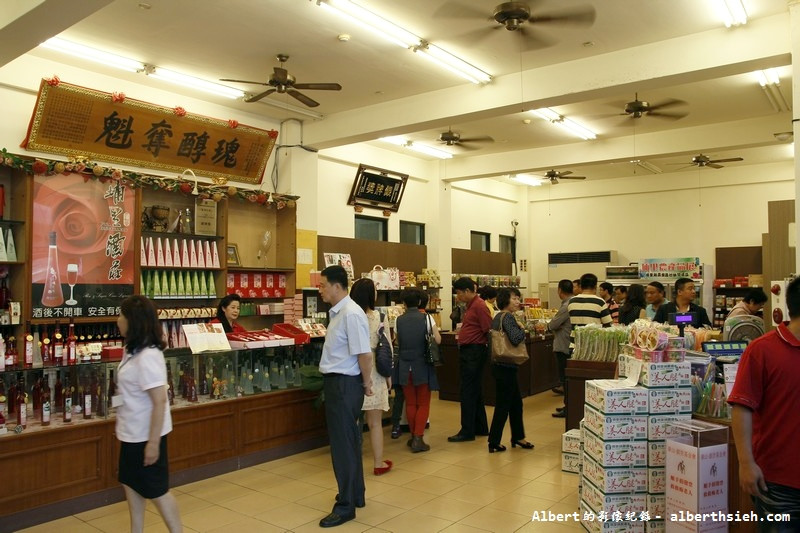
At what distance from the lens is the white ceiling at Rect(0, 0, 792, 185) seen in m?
5.47

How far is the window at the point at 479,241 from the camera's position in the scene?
543 inches

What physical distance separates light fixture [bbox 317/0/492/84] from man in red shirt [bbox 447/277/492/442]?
7.90 feet

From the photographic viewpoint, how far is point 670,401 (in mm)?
3691

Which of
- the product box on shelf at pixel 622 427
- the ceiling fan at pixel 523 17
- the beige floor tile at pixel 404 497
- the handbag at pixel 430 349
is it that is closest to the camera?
the product box on shelf at pixel 622 427

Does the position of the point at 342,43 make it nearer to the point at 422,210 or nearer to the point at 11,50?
the point at 11,50

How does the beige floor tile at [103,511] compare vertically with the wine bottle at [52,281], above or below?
below

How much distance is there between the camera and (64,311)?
6.27 meters

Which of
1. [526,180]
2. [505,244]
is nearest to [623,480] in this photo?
[526,180]

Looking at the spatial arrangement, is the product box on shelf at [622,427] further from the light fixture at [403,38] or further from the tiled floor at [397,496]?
the light fixture at [403,38]

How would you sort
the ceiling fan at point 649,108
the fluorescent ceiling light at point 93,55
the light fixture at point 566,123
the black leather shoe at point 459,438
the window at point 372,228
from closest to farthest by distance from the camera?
the fluorescent ceiling light at point 93,55
the black leather shoe at point 459,438
the ceiling fan at point 649,108
the light fixture at point 566,123
the window at point 372,228

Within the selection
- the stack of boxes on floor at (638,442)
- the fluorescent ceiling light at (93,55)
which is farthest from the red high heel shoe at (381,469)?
the fluorescent ceiling light at (93,55)

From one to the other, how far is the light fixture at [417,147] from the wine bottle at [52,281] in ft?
17.3

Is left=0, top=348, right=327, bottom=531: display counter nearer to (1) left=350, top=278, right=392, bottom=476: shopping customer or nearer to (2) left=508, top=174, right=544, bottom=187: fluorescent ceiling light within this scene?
(1) left=350, top=278, right=392, bottom=476: shopping customer

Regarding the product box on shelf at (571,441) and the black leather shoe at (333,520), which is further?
the product box on shelf at (571,441)
